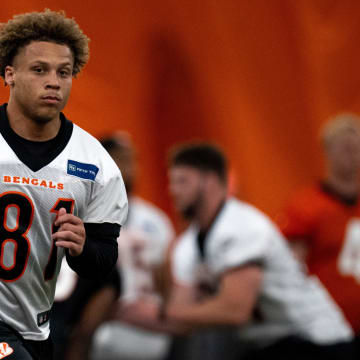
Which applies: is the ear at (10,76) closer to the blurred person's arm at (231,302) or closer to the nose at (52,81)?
the nose at (52,81)

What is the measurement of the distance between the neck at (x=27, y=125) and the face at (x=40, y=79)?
0.01m

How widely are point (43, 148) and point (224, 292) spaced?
2.55 metres

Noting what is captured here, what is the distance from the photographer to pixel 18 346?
1.62 metres

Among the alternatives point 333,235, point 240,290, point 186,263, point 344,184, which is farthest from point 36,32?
point 344,184

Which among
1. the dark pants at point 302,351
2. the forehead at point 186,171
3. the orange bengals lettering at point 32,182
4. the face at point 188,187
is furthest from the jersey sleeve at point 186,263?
the orange bengals lettering at point 32,182

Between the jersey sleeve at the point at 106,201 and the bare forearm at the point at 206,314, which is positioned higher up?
the jersey sleeve at the point at 106,201

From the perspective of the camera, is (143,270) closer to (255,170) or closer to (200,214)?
(200,214)

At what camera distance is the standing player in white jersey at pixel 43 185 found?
1.51 meters

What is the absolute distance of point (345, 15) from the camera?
8688 mm

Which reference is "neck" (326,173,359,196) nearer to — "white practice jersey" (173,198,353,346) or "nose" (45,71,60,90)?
"white practice jersey" (173,198,353,346)

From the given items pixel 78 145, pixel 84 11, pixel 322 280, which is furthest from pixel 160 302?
pixel 78 145

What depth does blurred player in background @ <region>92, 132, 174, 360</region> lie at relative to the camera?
4.27 meters

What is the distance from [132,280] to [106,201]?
3.02m

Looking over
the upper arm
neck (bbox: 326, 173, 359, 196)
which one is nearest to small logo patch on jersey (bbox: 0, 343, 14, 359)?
the upper arm
